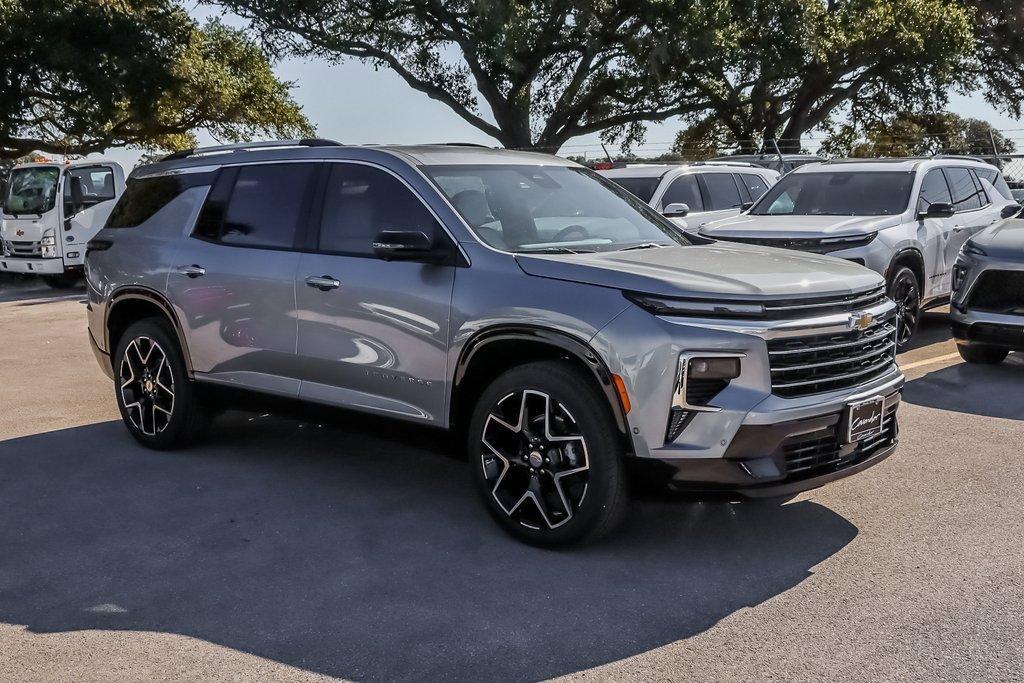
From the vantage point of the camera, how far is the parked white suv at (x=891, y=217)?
1008cm

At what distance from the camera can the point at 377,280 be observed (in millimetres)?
5605

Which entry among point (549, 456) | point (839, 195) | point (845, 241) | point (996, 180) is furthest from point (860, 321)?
point (996, 180)

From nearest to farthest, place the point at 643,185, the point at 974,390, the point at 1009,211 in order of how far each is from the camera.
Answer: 1. the point at 974,390
2. the point at 1009,211
3. the point at 643,185

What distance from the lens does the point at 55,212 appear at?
18688 millimetres

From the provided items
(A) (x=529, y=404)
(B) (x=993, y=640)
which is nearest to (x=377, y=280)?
(A) (x=529, y=404)

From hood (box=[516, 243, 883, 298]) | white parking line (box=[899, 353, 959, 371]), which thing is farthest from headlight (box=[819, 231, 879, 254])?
hood (box=[516, 243, 883, 298])

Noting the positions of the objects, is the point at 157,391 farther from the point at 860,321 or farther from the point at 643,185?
the point at 643,185

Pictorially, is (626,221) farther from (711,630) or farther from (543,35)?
(543,35)

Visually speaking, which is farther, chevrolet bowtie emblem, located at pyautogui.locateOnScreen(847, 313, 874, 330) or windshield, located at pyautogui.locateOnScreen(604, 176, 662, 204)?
windshield, located at pyautogui.locateOnScreen(604, 176, 662, 204)

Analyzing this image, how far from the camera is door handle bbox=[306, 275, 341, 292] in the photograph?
5.79m

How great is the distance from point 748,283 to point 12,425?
5489 mm

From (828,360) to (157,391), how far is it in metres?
4.10

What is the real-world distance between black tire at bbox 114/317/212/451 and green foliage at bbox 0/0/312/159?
23.1 metres

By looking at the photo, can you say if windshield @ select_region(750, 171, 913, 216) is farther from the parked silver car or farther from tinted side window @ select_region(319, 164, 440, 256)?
tinted side window @ select_region(319, 164, 440, 256)
